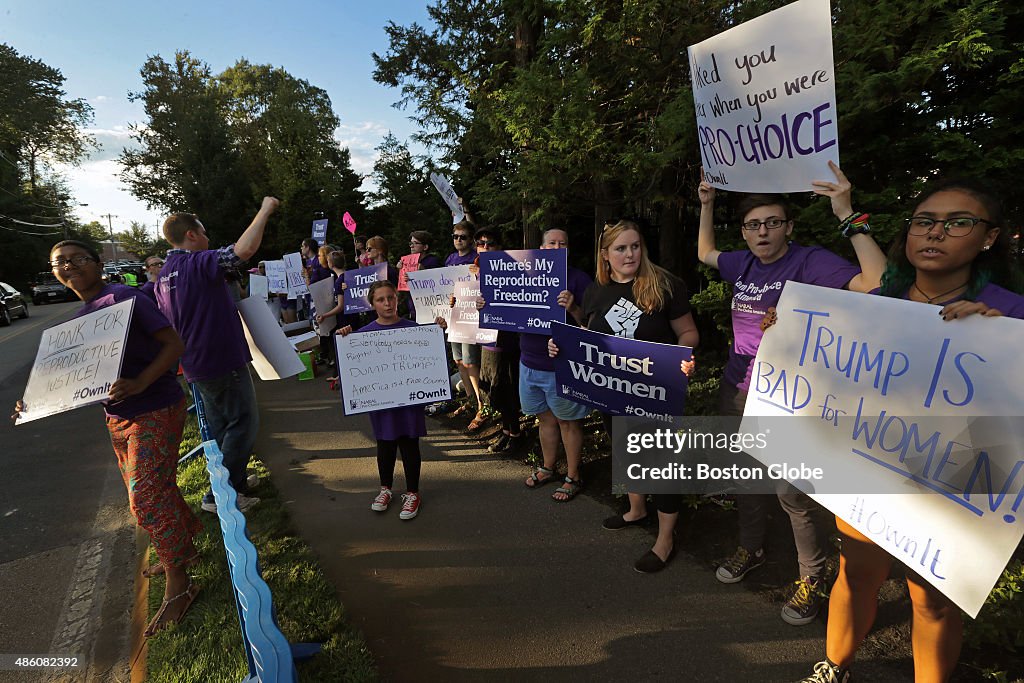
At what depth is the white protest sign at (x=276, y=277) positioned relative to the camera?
433 inches

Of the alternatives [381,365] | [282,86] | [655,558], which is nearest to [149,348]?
[381,365]

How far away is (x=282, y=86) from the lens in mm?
37531

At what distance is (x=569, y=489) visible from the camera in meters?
3.93

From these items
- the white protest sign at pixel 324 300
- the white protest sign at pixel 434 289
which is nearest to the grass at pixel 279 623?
the white protest sign at pixel 434 289

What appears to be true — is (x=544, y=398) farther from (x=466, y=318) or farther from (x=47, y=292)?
(x=47, y=292)

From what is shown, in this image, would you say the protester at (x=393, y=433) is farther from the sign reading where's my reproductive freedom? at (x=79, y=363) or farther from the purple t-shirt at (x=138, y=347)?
the sign reading where's my reproductive freedom? at (x=79, y=363)

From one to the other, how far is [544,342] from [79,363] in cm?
284

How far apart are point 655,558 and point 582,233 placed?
8.29m

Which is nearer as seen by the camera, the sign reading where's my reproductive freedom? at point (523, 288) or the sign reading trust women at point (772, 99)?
the sign reading trust women at point (772, 99)

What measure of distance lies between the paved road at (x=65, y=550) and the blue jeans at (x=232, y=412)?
3.25ft

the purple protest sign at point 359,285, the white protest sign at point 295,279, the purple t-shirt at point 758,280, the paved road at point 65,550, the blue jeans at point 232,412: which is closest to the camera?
the purple t-shirt at point 758,280

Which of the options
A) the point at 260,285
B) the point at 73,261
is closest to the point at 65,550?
the point at 73,261

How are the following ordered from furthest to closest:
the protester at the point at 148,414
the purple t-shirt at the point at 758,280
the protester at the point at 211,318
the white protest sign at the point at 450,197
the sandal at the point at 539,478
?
the white protest sign at the point at 450,197
the sandal at the point at 539,478
the protester at the point at 211,318
the protester at the point at 148,414
the purple t-shirt at the point at 758,280

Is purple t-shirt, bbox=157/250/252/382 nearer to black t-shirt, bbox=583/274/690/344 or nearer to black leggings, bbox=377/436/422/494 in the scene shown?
black leggings, bbox=377/436/422/494
